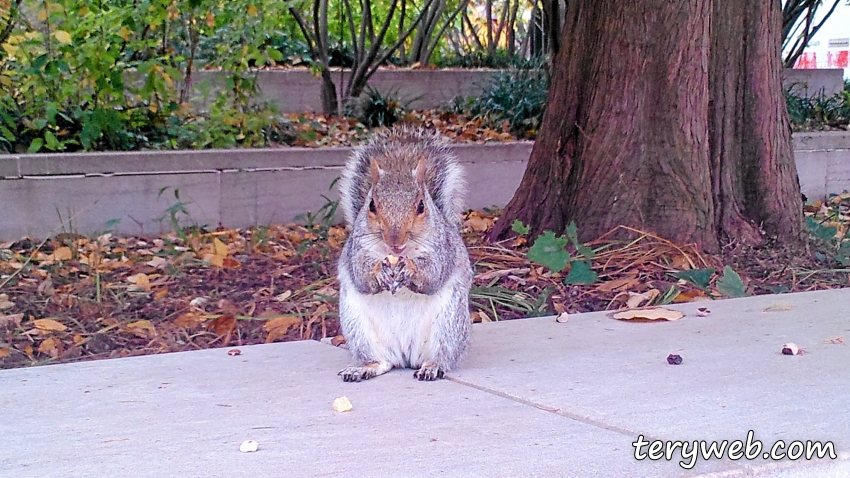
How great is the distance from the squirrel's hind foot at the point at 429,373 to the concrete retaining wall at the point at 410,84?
8.06 meters

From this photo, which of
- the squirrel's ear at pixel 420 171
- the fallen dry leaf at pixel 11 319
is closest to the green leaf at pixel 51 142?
the fallen dry leaf at pixel 11 319

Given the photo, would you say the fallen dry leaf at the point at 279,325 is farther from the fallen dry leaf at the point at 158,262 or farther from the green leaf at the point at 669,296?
the green leaf at the point at 669,296

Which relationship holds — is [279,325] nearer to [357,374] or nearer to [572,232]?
[357,374]

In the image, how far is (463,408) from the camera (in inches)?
123

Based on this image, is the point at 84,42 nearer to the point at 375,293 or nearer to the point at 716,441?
the point at 375,293

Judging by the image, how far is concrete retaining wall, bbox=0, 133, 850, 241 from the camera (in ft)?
22.6

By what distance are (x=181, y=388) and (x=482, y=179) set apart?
A: 5.35 m

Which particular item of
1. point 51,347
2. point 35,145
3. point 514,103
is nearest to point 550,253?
point 51,347

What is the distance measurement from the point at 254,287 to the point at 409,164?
235cm

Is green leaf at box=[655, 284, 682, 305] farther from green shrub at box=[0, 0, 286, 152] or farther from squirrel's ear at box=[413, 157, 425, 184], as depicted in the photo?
green shrub at box=[0, 0, 286, 152]

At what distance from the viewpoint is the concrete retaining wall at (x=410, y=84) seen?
12.0 m

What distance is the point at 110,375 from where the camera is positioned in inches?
148

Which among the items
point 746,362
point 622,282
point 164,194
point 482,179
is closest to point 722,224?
point 622,282

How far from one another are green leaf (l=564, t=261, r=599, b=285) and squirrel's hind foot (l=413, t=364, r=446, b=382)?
177cm
